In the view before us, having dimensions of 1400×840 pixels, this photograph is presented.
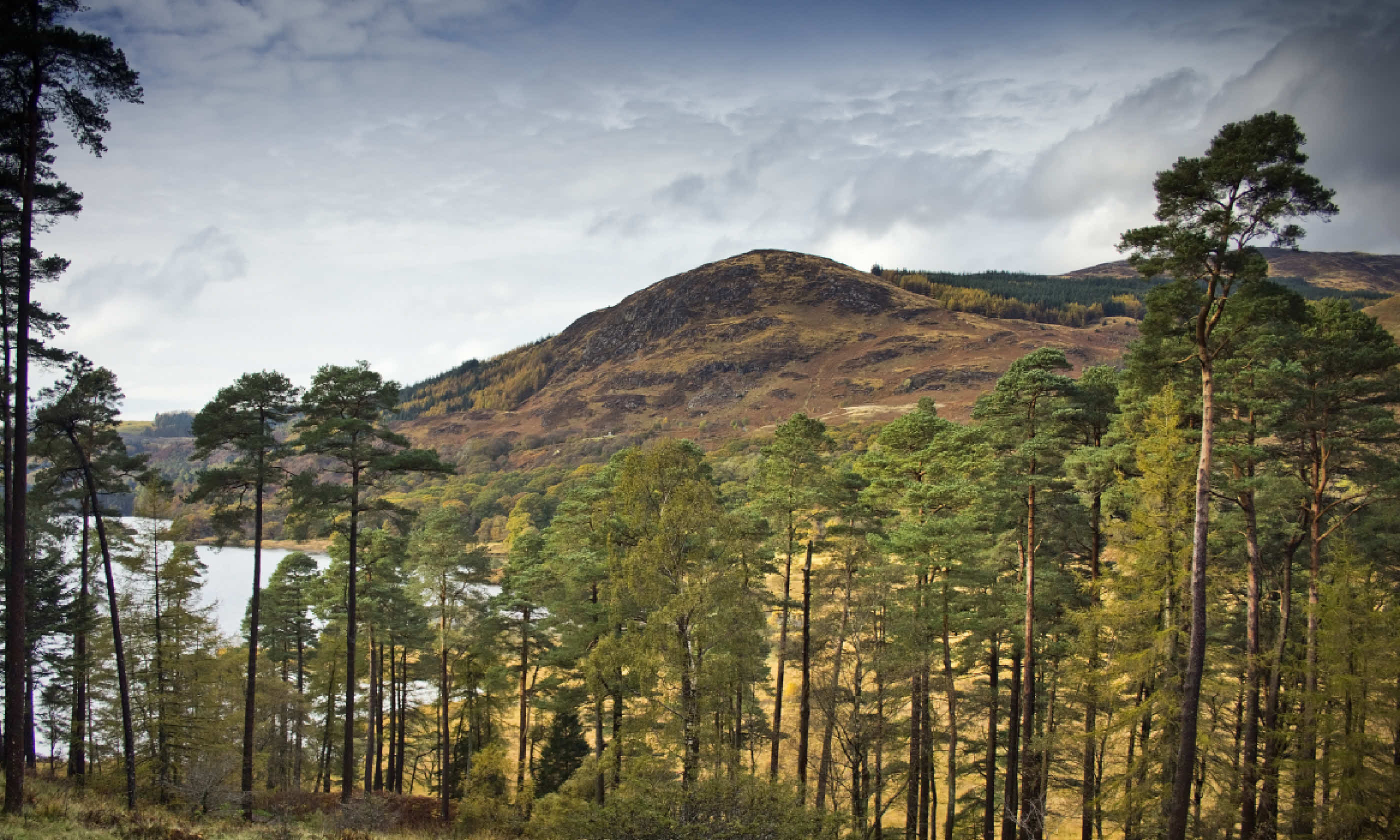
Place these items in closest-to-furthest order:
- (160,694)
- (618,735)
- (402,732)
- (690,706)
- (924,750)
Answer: (690,706)
(618,735)
(924,750)
(160,694)
(402,732)

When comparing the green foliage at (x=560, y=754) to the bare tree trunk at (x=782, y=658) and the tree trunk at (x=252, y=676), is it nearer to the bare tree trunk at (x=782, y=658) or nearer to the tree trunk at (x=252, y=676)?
the bare tree trunk at (x=782, y=658)

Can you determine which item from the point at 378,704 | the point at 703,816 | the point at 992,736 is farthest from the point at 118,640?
the point at 992,736

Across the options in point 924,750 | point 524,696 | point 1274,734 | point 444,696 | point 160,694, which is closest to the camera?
point 1274,734

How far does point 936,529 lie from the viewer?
65.2 feet

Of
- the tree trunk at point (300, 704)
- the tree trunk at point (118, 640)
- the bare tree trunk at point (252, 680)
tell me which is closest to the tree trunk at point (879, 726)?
the bare tree trunk at point (252, 680)

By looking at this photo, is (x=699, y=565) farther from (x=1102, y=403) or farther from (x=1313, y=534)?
(x=1313, y=534)

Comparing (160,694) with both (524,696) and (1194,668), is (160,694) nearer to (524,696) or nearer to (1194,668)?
(524,696)

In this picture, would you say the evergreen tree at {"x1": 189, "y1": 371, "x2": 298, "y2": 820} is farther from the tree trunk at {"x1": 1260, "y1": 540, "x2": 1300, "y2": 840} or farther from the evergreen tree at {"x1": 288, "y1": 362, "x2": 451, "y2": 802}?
the tree trunk at {"x1": 1260, "y1": 540, "x2": 1300, "y2": 840}

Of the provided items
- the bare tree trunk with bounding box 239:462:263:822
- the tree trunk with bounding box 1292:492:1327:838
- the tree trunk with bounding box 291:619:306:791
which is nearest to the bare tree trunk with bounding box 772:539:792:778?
the bare tree trunk with bounding box 239:462:263:822

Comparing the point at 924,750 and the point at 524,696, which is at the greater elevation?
the point at 924,750

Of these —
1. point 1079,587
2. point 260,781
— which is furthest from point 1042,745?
point 260,781

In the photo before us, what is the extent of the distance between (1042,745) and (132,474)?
29.1m

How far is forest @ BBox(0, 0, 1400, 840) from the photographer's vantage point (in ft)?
45.1

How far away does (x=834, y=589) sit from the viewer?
76.9 feet
